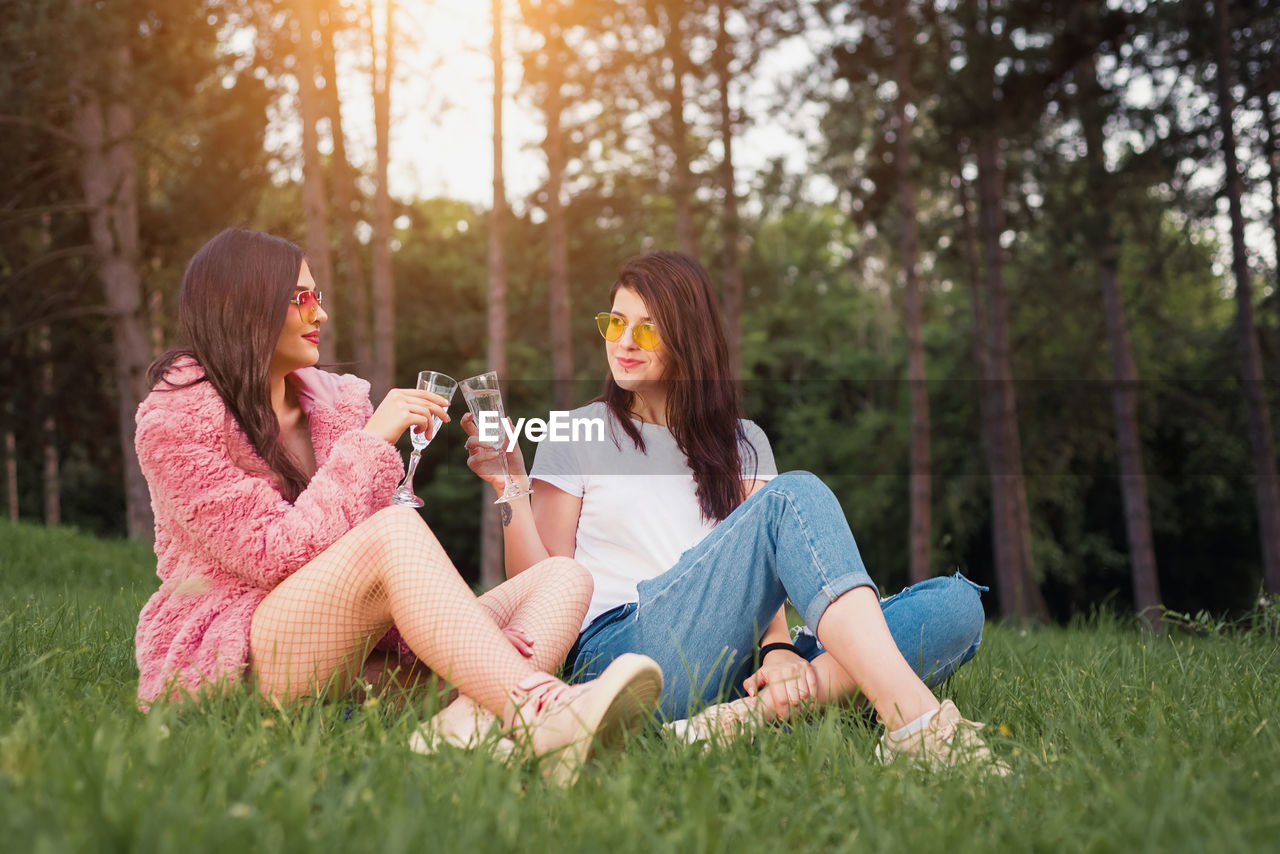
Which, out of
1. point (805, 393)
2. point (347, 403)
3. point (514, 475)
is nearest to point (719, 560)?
point (514, 475)

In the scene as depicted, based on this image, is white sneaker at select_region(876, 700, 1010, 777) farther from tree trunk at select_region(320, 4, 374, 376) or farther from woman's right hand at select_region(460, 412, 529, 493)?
tree trunk at select_region(320, 4, 374, 376)

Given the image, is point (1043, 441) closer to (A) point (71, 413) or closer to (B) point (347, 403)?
(A) point (71, 413)

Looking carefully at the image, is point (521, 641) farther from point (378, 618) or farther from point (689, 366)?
point (689, 366)

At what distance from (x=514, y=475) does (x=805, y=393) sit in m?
24.0

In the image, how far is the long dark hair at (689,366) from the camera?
3.37 m

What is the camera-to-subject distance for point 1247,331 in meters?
11.2

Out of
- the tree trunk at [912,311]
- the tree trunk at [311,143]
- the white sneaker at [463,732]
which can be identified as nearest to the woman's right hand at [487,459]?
the white sneaker at [463,732]

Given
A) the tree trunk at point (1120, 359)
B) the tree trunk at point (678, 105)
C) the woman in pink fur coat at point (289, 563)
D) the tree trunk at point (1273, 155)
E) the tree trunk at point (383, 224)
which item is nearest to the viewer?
the woman in pink fur coat at point (289, 563)

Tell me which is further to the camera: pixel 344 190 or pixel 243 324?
pixel 344 190

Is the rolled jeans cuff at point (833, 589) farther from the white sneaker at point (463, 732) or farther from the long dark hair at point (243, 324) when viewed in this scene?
the long dark hair at point (243, 324)

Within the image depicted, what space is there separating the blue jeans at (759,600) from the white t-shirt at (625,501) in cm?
23

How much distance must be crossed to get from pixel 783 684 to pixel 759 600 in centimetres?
21

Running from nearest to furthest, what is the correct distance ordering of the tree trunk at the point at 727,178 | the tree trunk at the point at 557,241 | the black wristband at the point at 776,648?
the black wristband at the point at 776,648, the tree trunk at the point at 557,241, the tree trunk at the point at 727,178

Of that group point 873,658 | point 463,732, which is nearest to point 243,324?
point 463,732
